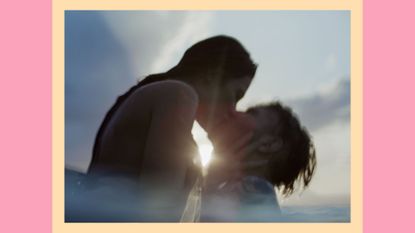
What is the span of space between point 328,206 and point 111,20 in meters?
1.29

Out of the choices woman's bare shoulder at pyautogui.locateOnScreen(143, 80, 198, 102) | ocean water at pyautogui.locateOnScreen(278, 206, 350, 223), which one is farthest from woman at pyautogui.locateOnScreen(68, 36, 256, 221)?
ocean water at pyautogui.locateOnScreen(278, 206, 350, 223)

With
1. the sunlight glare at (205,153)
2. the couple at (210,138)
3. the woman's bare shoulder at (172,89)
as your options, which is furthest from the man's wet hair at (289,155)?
the woman's bare shoulder at (172,89)

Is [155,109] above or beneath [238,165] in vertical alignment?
above

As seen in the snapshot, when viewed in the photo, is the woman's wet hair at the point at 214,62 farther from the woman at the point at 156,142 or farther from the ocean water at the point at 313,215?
the ocean water at the point at 313,215

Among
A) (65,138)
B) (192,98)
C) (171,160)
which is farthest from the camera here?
(65,138)

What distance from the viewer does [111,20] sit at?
265 cm

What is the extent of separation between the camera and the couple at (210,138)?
2.22 metres

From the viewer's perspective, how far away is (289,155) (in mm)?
2625

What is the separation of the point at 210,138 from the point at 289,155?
37cm

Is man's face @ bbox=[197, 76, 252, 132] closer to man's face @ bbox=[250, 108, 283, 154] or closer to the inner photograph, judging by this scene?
the inner photograph

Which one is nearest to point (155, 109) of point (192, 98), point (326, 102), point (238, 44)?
point (192, 98)

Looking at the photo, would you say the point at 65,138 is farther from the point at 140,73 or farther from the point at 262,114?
the point at 262,114

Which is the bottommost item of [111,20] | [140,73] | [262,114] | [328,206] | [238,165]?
[328,206]

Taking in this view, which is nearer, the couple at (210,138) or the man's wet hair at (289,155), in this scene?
the couple at (210,138)
